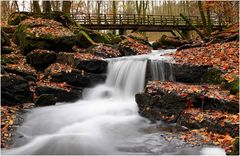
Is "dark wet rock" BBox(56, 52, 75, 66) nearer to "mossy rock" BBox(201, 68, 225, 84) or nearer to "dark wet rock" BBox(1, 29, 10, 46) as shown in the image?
"dark wet rock" BBox(1, 29, 10, 46)

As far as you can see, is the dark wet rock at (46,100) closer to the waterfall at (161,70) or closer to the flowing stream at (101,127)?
the flowing stream at (101,127)

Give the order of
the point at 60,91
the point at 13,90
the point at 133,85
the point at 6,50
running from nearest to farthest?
the point at 13,90 < the point at 60,91 < the point at 133,85 < the point at 6,50

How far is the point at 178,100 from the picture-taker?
948 cm

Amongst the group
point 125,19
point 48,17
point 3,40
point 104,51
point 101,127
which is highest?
point 125,19

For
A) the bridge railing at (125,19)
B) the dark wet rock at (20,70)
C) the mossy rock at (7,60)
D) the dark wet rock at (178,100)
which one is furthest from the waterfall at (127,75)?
the bridge railing at (125,19)

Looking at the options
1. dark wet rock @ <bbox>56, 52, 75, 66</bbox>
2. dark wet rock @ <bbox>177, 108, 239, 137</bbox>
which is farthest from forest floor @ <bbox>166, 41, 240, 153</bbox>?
dark wet rock @ <bbox>56, 52, 75, 66</bbox>

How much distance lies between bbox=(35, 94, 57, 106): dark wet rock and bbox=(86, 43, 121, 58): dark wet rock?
460cm

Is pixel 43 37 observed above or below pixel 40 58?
above

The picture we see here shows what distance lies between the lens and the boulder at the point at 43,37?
14.7 meters

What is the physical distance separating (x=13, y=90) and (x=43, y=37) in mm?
4285

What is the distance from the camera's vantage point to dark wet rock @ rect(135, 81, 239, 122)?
8.89m

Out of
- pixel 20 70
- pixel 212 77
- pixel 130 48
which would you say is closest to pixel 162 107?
pixel 212 77

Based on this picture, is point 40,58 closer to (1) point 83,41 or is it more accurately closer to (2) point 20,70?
(2) point 20,70

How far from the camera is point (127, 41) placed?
18453 mm
